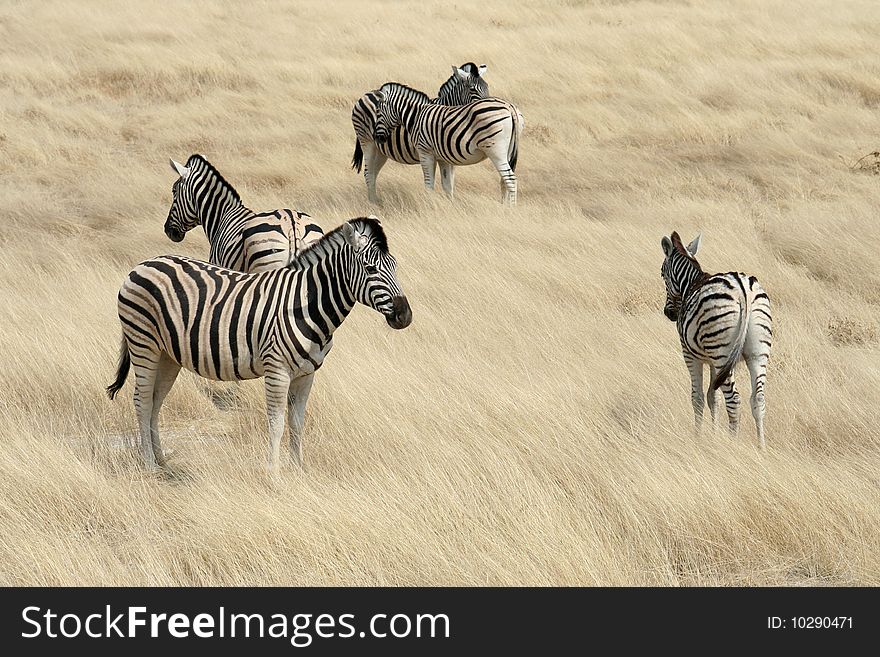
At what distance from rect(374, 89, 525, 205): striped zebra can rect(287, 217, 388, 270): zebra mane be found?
6951 mm

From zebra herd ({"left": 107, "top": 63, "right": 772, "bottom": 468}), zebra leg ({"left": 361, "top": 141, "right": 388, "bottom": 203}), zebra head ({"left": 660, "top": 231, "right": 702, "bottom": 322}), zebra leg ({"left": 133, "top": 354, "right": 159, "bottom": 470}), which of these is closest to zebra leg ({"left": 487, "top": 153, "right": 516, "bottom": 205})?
zebra leg ({"left": 361, "top": 141, "right": 388, "bottom": 203})

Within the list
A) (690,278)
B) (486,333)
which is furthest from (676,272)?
(486,333)

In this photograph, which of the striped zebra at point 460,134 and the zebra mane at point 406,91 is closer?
the striped zebra at point 460,134

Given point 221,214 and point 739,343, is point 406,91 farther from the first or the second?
point 739,343

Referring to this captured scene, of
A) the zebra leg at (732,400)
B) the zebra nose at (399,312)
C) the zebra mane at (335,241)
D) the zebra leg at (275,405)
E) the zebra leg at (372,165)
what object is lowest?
the zebra leg at (275,405)

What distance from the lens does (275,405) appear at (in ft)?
19.1

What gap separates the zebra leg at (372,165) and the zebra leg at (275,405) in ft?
25.7

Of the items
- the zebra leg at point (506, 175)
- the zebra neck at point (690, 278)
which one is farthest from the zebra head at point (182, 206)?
the zebra leg at point (506, 175)

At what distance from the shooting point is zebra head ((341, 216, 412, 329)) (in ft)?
18.4

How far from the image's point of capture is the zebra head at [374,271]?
18.4 ft

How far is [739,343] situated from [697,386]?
0.62 metres

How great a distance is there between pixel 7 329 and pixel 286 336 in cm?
358

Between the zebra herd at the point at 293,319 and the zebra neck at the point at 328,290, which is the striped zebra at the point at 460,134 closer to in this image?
the zebra herd at the point at 293,319
